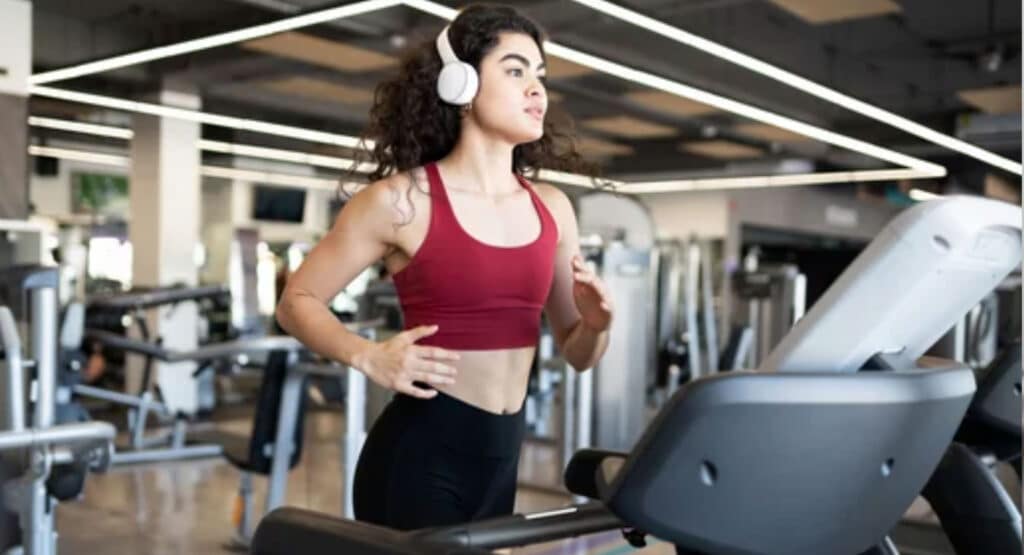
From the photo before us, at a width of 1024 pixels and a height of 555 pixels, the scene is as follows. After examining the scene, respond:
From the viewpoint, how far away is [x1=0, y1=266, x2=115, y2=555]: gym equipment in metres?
2.70

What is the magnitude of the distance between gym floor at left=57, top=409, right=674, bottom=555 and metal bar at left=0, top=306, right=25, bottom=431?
1.33 meters

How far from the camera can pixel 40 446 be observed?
106 inches

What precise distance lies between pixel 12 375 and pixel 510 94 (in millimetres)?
2029

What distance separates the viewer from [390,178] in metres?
1.49

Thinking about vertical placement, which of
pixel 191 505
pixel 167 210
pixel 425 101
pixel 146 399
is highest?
pixel 167 210

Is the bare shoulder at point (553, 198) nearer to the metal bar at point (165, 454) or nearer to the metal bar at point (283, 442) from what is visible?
the metal bar at point (283, 442)

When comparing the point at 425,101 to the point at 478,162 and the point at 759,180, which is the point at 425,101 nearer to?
the point at 478,162

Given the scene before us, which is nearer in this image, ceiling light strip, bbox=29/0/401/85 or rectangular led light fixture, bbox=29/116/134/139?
ceiling light strip, bbox=29/0/401/85

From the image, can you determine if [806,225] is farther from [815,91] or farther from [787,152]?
[815,91]

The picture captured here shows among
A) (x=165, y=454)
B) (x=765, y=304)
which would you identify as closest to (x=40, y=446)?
(x=165, y=454)

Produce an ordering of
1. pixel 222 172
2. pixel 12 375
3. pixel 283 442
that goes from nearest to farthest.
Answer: pixel 12 375, pixel 283 442, pixel 222 172

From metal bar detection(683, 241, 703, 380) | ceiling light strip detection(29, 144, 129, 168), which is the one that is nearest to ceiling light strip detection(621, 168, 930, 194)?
metal bar detection(683, 241, 703, 380)

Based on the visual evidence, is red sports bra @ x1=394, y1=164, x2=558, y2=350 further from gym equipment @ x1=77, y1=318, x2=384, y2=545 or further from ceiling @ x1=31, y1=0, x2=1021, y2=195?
ceiling @ x1=31, y1=0, x2=1021, y2=195

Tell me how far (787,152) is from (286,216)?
21.2ft
